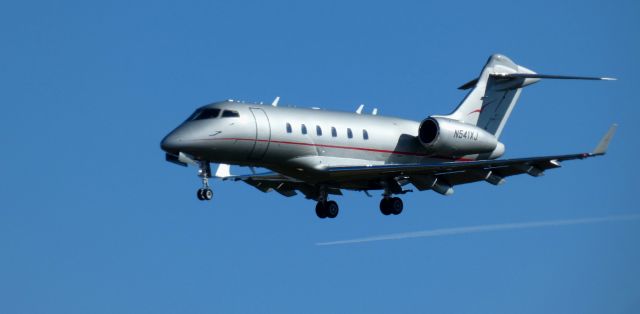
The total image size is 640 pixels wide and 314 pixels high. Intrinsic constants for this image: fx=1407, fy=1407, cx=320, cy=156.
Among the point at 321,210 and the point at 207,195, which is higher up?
the point at 207,195

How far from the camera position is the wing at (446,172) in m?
36.6

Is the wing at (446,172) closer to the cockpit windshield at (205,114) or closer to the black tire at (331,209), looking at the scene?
the black tire at (331,209)

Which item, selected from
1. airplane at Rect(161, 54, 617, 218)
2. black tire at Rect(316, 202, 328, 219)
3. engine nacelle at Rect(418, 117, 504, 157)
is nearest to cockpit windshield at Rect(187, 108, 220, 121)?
airplane at Rect(161, 54, 617, 218)

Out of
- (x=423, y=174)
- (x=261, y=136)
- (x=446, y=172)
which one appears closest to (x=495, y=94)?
(x=446, y=172)

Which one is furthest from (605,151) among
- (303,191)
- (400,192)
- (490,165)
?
(303,191)

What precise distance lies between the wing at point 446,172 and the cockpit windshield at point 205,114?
3.35 metres

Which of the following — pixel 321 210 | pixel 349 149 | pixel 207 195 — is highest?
pixel 349 149

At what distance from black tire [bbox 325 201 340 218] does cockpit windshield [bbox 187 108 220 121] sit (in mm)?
4877

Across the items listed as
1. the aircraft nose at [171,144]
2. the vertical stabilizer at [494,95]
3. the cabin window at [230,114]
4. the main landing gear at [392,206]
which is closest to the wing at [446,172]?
the main landing gear at [392,206]

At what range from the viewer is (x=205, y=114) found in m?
35.8

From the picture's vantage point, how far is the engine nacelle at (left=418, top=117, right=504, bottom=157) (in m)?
38.5

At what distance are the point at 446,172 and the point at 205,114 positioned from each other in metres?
6.80

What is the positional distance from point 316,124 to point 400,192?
128 inches

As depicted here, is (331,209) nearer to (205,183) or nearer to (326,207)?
(326,207)
